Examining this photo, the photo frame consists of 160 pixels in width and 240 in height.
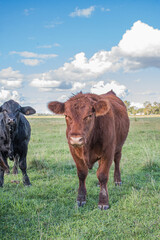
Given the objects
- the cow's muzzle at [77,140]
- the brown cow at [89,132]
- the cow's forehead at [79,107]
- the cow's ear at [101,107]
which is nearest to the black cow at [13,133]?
the brown cow at [89,132]

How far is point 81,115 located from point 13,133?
9.30 ft

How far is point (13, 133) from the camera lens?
6.32m

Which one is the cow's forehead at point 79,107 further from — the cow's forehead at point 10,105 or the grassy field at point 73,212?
the cow's forehead at point 10,105

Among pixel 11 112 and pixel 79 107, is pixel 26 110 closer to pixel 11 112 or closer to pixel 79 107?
pixel 11 112

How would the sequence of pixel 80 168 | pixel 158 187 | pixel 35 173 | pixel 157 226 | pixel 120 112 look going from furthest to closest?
pixel 35 173 → pixel 120 112 → pixel 158 187 → pixel 80 168 → pixel 157 226

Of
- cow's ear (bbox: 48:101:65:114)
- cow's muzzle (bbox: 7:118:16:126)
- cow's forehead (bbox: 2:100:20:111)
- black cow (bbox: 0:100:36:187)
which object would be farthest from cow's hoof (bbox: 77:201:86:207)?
cow's forehead (bbox: 2:100:20:111)

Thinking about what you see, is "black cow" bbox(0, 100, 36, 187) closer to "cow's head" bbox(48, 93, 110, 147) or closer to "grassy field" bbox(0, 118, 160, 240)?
"grassy field" bbox(0, 118, 160, 240)

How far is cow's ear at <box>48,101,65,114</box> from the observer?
4633mm

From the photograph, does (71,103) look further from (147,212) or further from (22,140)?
(22,140)

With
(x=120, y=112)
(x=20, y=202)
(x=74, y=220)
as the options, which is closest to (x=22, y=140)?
(x=20, y=202)

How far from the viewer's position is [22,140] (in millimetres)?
Result: 6656

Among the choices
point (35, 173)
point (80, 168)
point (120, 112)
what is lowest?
point (35, 173)

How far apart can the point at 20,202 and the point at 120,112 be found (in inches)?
129

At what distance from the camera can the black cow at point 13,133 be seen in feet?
20.3
